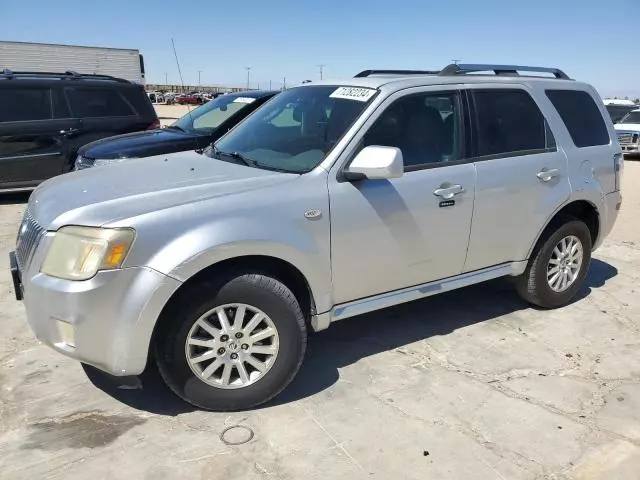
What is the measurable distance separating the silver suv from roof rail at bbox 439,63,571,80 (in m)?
0.03

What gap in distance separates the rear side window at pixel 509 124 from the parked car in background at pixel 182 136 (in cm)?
398

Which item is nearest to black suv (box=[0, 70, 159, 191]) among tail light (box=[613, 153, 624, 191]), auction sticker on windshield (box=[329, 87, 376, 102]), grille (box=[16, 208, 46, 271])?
grille (box=[16, 208, 46, 271])

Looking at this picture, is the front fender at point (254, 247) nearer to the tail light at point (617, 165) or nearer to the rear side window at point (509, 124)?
the rear side window at point (509, 124)

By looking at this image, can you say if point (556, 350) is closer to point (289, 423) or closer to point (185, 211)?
point (289, 423)

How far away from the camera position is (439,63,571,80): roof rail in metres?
4.22

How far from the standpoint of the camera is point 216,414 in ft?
10.4

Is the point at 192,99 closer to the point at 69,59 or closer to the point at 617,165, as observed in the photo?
the point at 69,59

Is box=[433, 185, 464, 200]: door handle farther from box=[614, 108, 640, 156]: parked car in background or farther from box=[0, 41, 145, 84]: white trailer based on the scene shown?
box=[0, 41, 145, 84]: white trailer

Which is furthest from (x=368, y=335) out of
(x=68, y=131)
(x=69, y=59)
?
(x=69, y=59)

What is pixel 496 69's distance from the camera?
444 cm

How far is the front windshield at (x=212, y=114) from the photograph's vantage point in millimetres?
7895

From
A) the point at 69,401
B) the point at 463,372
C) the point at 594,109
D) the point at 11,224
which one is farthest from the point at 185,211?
the point at 11,224

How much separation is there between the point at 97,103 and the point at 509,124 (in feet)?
23.6

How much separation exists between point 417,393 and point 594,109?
3046 mm
